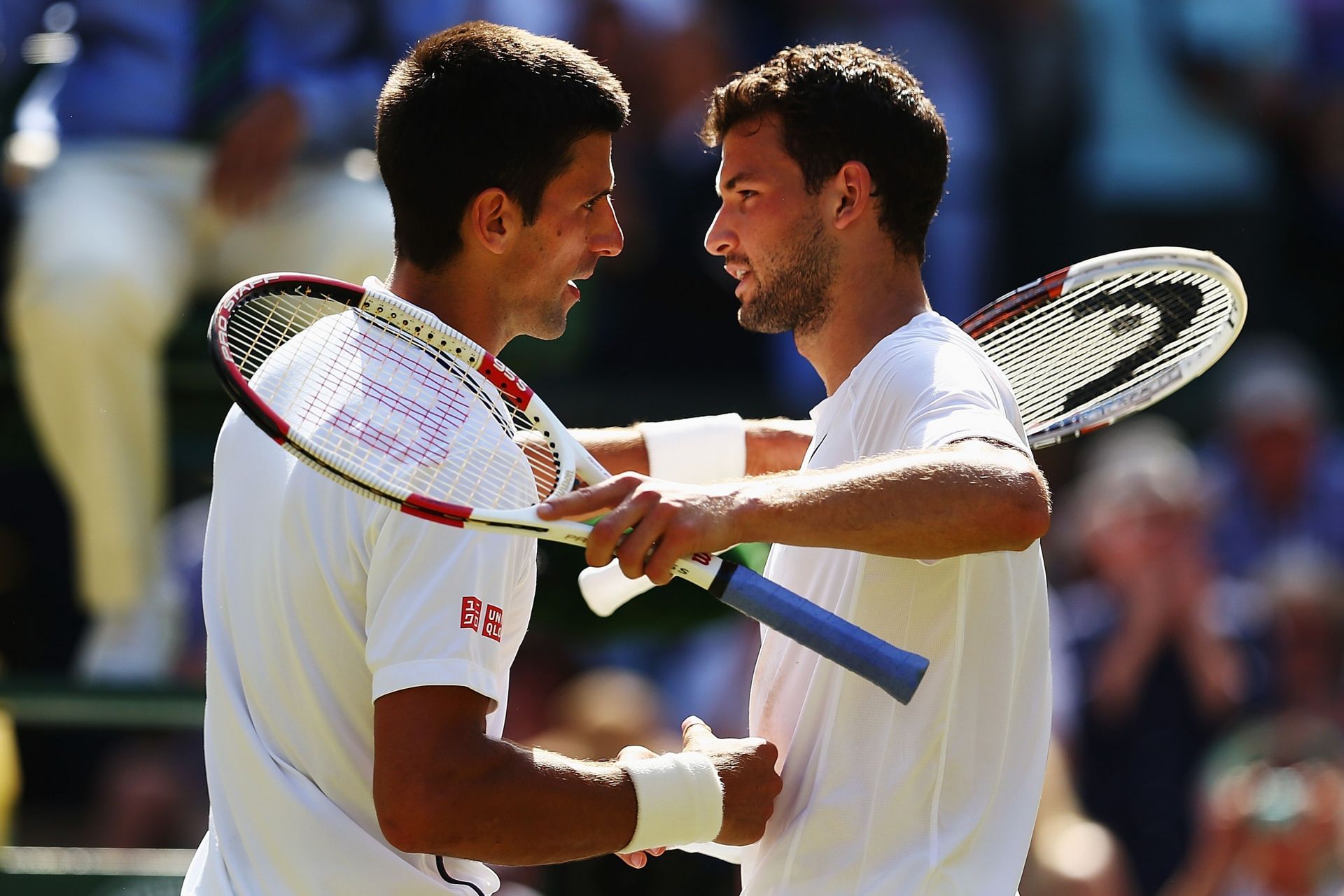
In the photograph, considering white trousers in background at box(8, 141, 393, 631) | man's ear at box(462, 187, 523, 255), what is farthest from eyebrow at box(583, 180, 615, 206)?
white trousers in background at box(8, 141, 393, 631)

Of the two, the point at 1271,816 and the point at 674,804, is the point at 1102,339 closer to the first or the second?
the point at 674,804

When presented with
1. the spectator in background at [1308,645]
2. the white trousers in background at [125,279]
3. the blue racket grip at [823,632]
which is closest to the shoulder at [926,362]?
the blue racket grip at [823,632]

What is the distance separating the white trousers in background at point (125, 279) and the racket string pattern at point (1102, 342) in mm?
2699

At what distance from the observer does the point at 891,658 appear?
233 cm

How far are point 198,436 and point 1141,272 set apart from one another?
3685mm

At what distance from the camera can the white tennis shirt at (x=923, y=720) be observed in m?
2.52

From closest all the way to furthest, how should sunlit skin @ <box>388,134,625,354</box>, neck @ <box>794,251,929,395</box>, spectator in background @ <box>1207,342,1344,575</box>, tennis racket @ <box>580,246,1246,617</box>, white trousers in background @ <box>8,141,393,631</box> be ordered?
sunlit skin @ <box>388,134,625,354</box>
neck @ <box>794,251,929,395</box>
tennis racket @ <box>580,246,1246,617</box>
white trousers in background @ <box>8,141,393,631</box>
spectator in background @ <box>1207,342,1344,575</box>

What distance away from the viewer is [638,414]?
6.65 meters

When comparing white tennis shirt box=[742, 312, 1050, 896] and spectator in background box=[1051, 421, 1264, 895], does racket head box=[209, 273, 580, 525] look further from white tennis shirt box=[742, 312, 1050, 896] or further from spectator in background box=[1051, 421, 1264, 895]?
spectator in background box=[1051, 421, 1264, 895]

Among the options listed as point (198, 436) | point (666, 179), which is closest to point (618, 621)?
point (198, 436)

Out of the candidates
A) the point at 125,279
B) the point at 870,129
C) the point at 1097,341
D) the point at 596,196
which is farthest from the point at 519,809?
the point at 125,279

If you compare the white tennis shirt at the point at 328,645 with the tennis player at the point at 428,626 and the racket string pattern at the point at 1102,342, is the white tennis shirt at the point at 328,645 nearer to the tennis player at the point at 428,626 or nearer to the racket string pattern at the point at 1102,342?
the tennis player at the point at 428,626

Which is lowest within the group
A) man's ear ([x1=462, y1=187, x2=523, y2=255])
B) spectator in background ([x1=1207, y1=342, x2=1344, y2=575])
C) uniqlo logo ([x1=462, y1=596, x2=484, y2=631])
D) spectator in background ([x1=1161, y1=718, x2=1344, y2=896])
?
spectator in background ([x1=1161, y1=718, x2=1344, y2=896])

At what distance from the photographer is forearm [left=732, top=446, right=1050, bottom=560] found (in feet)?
7.50
